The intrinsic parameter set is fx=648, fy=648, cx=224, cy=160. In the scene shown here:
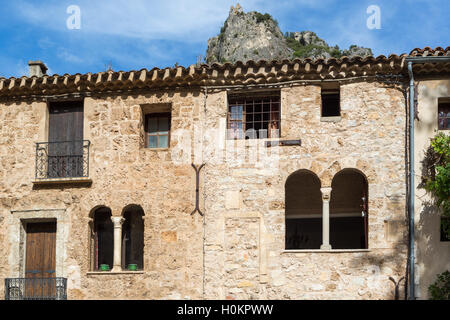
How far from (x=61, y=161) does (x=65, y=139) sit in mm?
631

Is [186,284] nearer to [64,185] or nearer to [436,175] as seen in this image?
[64,185]

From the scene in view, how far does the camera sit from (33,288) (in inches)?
632

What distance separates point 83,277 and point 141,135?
3.77 m

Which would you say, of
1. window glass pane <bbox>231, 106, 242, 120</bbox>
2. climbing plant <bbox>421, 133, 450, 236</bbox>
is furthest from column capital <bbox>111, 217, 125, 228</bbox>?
climbing plant <bbox>421, 133, 450, 236</bbox>

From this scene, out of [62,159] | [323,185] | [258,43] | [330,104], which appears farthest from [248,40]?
[323,185]

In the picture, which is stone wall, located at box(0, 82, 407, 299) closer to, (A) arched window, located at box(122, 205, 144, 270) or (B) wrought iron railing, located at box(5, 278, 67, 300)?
(B) wrought iron railing, located at box(5, 278, 67, 300)

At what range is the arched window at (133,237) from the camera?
16359 millimetres

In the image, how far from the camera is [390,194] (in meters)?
15.0

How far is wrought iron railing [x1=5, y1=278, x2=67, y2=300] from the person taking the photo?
52.0 ft

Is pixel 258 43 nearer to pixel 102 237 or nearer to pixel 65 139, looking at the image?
pixel 65 139

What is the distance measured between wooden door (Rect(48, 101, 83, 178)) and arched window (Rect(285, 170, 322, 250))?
18.5ft

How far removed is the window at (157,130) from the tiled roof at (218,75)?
864mm

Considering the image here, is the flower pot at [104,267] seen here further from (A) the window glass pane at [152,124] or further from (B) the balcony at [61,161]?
(A) the window glass pane at [152,124]
